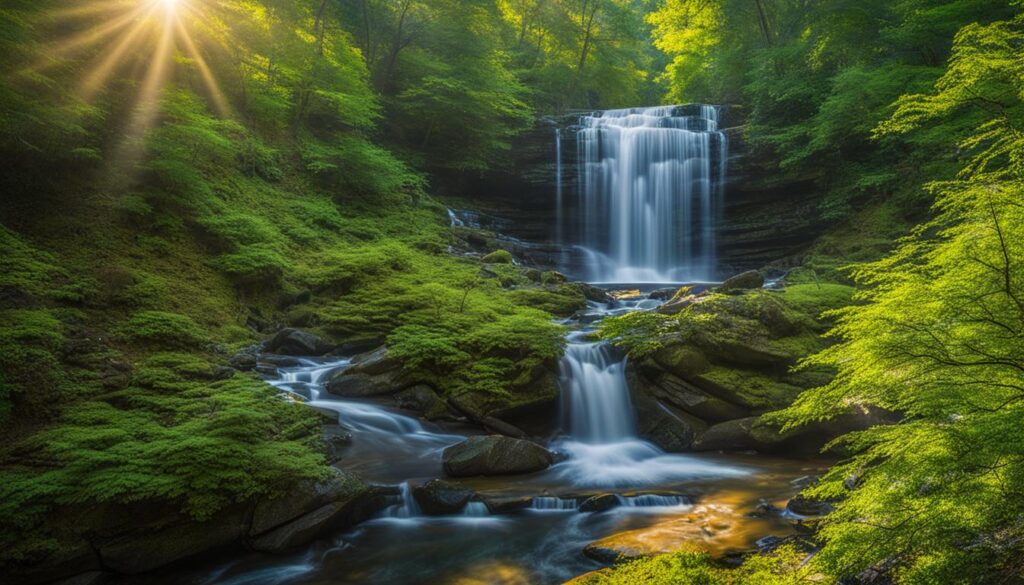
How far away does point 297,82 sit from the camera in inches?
700

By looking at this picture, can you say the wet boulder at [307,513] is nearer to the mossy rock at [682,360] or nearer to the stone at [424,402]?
the stone at [424,402]

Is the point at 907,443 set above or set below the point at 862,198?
below

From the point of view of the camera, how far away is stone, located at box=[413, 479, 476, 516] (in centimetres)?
714

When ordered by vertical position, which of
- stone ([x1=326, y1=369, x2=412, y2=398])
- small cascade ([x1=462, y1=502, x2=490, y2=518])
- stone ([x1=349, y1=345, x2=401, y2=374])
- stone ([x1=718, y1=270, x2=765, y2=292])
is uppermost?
stone ([x1=718, y1=270, x2=765, y2=292])

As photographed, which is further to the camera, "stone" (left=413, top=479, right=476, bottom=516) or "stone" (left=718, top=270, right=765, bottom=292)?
"stone" (left=718, top=270, right=765, bottom=292)

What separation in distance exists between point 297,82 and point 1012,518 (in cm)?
1920

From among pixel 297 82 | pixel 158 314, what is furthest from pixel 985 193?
pixel 297 82

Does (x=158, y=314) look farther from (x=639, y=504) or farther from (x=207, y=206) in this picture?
(x=639, y=504)

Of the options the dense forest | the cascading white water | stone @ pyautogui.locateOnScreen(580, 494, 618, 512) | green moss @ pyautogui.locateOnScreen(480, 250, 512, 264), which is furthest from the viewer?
green moss @ pyautogui.locateOnScreen(480, 250, 512, 264)

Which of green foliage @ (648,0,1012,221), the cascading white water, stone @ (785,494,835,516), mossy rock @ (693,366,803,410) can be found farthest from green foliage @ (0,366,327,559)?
green foliage @ (648,0,1012,221)

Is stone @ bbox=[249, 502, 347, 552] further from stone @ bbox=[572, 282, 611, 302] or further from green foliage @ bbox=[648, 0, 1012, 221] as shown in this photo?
green foliage @ bbox=[648, 0, 1012, 221]

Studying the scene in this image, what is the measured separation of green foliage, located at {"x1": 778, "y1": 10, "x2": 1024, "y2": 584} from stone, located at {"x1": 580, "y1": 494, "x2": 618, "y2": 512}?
3947 millimetres

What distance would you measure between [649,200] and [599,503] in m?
17.4

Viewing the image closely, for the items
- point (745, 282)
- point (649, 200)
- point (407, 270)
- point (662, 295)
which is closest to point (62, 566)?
point (407, 270)
